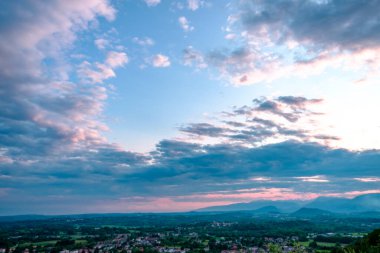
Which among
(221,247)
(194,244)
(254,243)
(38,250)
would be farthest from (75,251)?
(254,243)

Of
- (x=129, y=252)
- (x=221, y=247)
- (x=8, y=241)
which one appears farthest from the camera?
(x=8, y=241)

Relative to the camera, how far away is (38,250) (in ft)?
387

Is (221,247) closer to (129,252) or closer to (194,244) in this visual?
(194,244)

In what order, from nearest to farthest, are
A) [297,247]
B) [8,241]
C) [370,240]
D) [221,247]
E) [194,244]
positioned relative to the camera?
1. [297,247]
2. [370,240]
3. [221,247]
4. [194,244]
5. [8,241]

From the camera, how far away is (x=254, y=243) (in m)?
125

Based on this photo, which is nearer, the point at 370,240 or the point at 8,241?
the point at 370,240

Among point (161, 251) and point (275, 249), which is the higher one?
point (275, 249)

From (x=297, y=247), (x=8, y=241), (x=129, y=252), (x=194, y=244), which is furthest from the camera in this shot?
(x=8, y=241)

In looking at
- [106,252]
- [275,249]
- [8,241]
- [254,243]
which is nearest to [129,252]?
[106,252]

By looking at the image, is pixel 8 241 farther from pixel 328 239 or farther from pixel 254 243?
pixel 328 239

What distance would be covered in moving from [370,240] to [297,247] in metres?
21.2

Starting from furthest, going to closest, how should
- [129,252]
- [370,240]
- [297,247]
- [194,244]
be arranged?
[194,244]
[129,252]
[370,240]
[297,247]

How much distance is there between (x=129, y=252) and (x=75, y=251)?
2379cm

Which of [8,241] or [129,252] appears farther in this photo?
[8,241]
